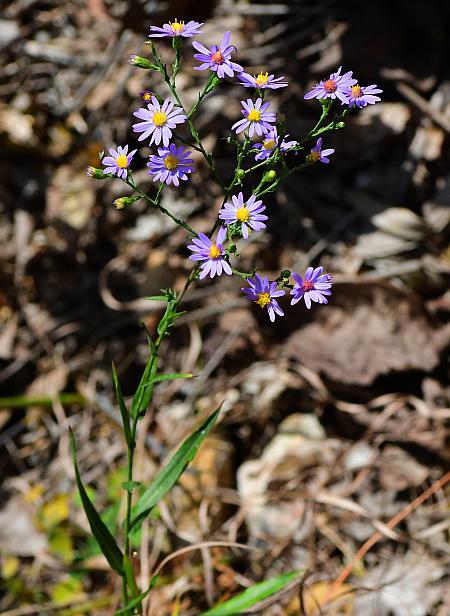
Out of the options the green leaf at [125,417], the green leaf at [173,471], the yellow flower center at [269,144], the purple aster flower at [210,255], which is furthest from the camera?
the green leaf at [173,471]

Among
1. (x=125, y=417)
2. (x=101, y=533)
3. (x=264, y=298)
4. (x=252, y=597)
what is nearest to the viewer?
(x=264, y=298)

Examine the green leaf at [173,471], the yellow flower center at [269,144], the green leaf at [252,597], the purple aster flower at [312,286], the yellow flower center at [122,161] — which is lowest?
the green leaf at [252,597]

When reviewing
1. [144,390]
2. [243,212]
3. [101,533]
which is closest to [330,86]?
[243,212]

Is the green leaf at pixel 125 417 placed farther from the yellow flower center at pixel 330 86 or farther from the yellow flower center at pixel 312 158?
the yellow flower center at pixel 330 86

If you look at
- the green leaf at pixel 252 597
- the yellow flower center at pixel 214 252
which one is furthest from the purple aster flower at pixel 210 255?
the green leaf at pixel 252 597

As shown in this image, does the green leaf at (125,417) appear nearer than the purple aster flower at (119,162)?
No

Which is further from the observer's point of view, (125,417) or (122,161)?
(125,417)

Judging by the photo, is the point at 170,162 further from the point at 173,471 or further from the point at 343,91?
the point at 173,471
